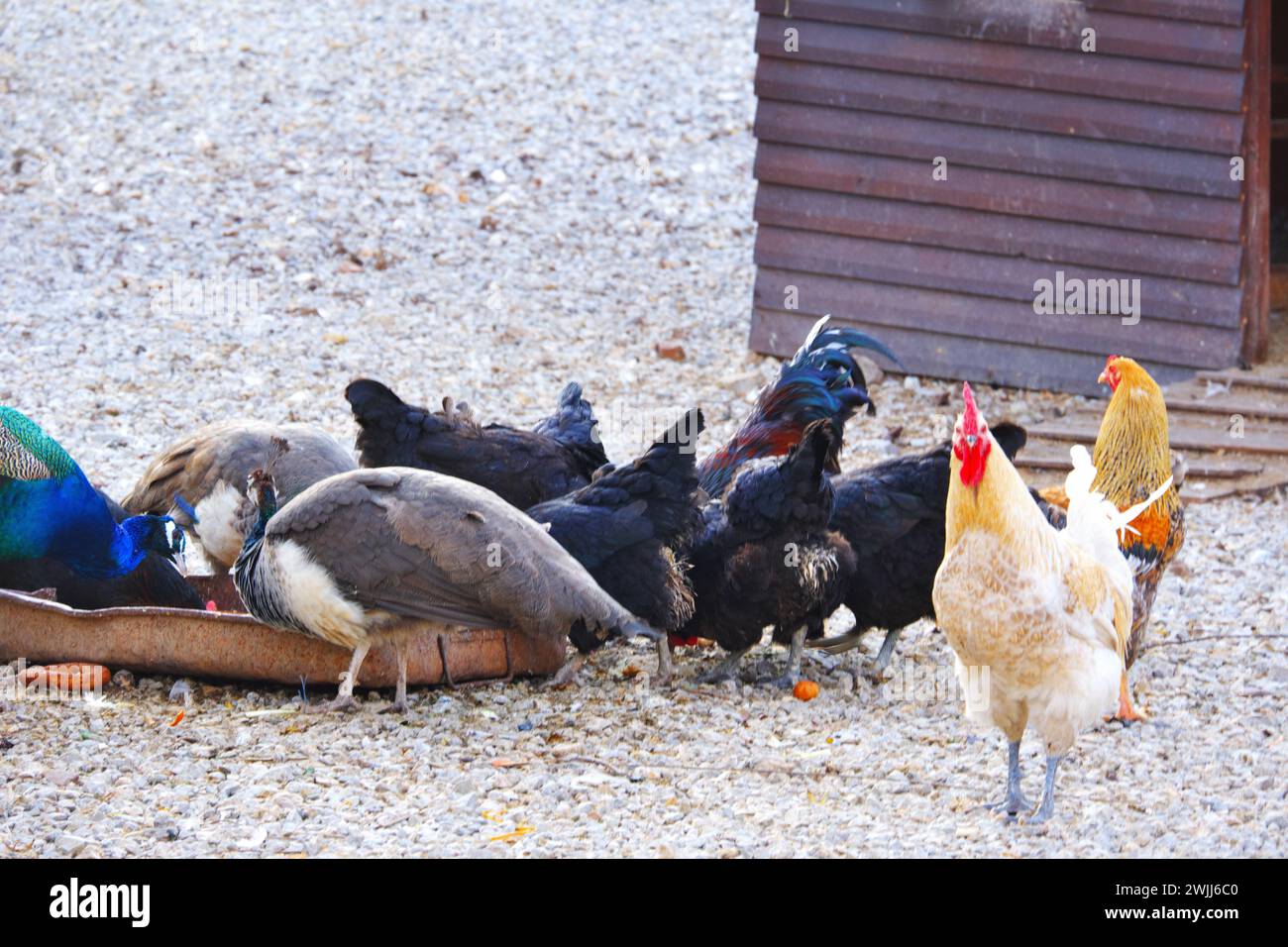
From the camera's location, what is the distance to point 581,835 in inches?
212

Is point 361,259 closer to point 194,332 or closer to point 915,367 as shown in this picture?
point 194,332

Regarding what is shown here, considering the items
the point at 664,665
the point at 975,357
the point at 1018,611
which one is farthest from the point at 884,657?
the point at 975,357

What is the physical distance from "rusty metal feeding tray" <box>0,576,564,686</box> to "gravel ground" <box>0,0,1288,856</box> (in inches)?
6.2

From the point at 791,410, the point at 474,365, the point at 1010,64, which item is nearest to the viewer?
the point at 791,410

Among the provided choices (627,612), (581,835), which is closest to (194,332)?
(627,612)

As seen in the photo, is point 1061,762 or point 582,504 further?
point 582,504

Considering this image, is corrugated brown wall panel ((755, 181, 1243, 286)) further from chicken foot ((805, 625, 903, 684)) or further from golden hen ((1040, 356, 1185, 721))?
chicken foot ((805, 625, 903, 684))

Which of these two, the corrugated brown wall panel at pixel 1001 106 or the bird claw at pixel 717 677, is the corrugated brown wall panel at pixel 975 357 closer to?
the corrugated brown wall panel at pixel 1001 106

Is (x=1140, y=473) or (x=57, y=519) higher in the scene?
(x=1140, y=473)

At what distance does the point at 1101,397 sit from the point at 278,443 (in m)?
6.27

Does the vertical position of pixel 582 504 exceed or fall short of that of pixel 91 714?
it exceeds it

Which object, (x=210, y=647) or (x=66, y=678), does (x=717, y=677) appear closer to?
(x=210, y=647)

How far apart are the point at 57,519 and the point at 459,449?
1.93 metres

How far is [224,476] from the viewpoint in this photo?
25.2ft
